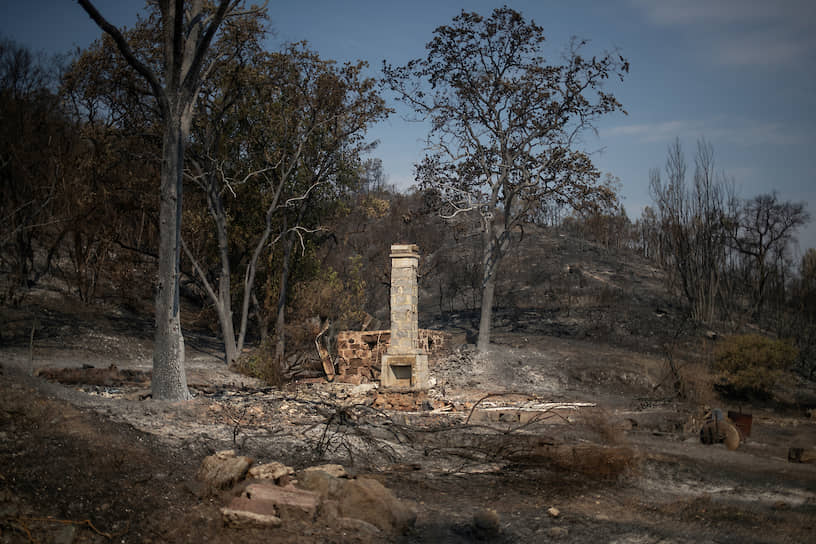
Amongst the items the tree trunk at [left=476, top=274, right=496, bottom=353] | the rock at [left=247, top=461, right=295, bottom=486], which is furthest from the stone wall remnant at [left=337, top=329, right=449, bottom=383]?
the rock at [left=247, top=461, right=295, bottom=486]

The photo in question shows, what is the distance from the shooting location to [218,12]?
9047 millimetres

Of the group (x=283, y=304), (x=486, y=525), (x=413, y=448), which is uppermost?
(x=283, y=304)

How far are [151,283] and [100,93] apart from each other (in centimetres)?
797

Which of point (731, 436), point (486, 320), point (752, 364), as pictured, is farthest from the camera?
point (486, 320)

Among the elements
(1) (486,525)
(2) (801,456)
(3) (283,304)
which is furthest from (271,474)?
(3) (283,304)

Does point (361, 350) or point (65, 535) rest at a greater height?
point (65, 535)

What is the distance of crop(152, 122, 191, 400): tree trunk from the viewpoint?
29.5ft

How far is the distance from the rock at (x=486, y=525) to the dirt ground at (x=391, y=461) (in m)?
0.05

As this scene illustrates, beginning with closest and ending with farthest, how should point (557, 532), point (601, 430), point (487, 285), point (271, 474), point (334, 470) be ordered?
point (557, 532), point (271, 474), point (334, 470), point (601, 430), point (487, 285)

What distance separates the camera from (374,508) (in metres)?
5.54

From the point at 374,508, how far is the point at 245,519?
3.97 ft

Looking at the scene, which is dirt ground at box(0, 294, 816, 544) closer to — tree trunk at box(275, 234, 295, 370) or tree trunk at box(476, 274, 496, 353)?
tree trunk at box(275, 234, 295, 370)

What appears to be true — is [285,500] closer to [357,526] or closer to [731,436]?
[357,526]

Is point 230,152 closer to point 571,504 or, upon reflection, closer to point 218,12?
point 218,12
